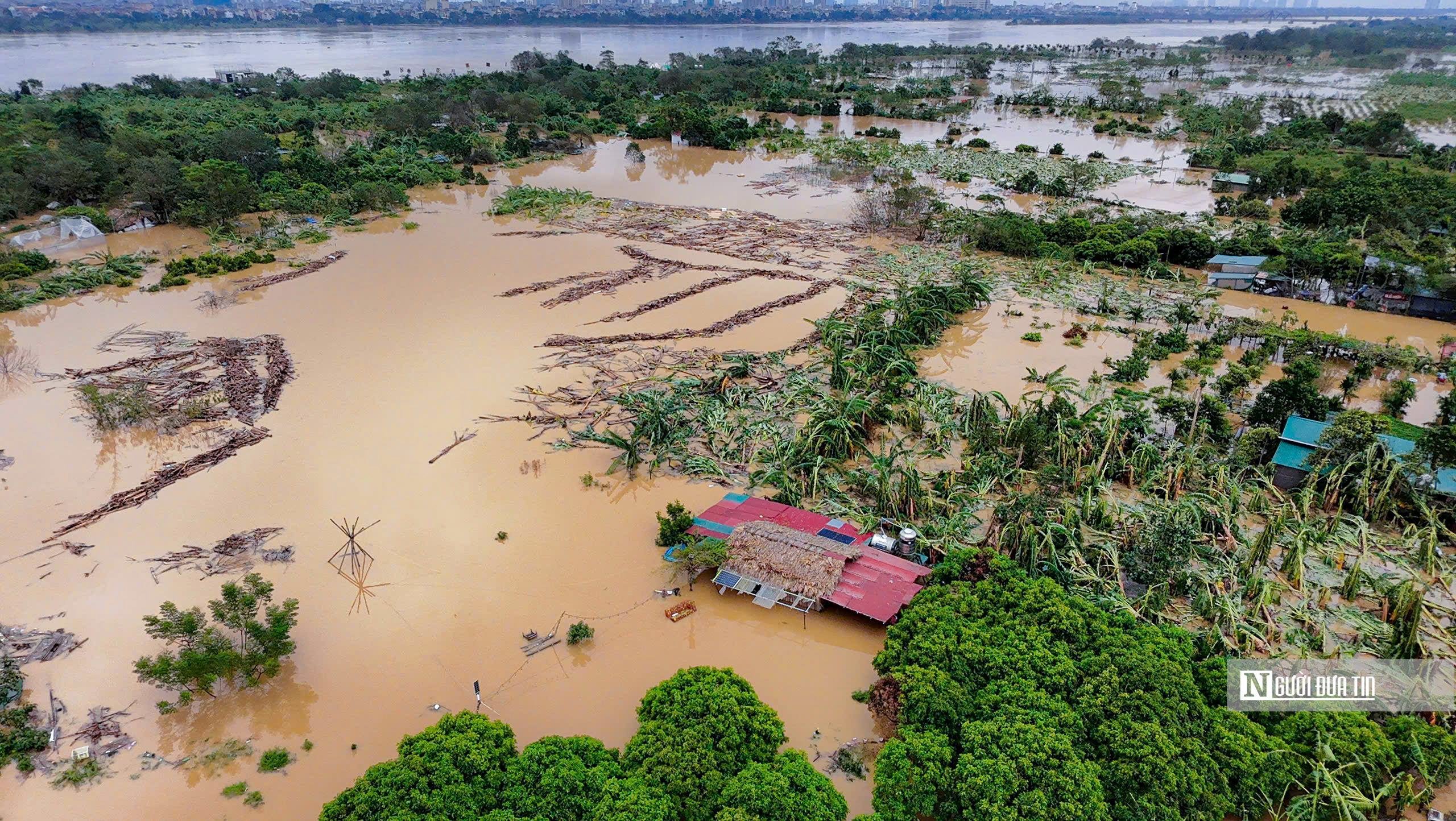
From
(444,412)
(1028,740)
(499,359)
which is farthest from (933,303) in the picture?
(1028,740)

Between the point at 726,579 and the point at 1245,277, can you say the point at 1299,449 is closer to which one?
the point at 726,579

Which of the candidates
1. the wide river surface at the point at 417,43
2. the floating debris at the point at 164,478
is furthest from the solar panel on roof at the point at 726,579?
the wide river surface at the point at 417,43

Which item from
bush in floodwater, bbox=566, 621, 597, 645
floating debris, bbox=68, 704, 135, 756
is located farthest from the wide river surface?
bush in floodwater, bbox=566, 621, 597, 645

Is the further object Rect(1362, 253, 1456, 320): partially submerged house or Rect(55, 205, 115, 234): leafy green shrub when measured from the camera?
Rect(55, 205, 115, 234): leafy green shrub

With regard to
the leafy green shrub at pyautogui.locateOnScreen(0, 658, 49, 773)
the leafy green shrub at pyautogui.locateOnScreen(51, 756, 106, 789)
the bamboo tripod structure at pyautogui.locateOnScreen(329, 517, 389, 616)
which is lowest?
the leafy green shrub at pyautogui.locateOnScreen(51, 756, 106, 789)

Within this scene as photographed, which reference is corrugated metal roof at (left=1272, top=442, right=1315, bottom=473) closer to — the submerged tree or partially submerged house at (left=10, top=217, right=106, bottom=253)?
the submerged tree

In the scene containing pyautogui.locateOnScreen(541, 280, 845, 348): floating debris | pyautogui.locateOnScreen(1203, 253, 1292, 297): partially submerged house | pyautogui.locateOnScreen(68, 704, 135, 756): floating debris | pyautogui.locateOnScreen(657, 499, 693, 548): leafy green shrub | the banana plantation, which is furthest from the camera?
pyautogui.locateOnScreen(1203, 253, 1292, 297): partially submerged house
